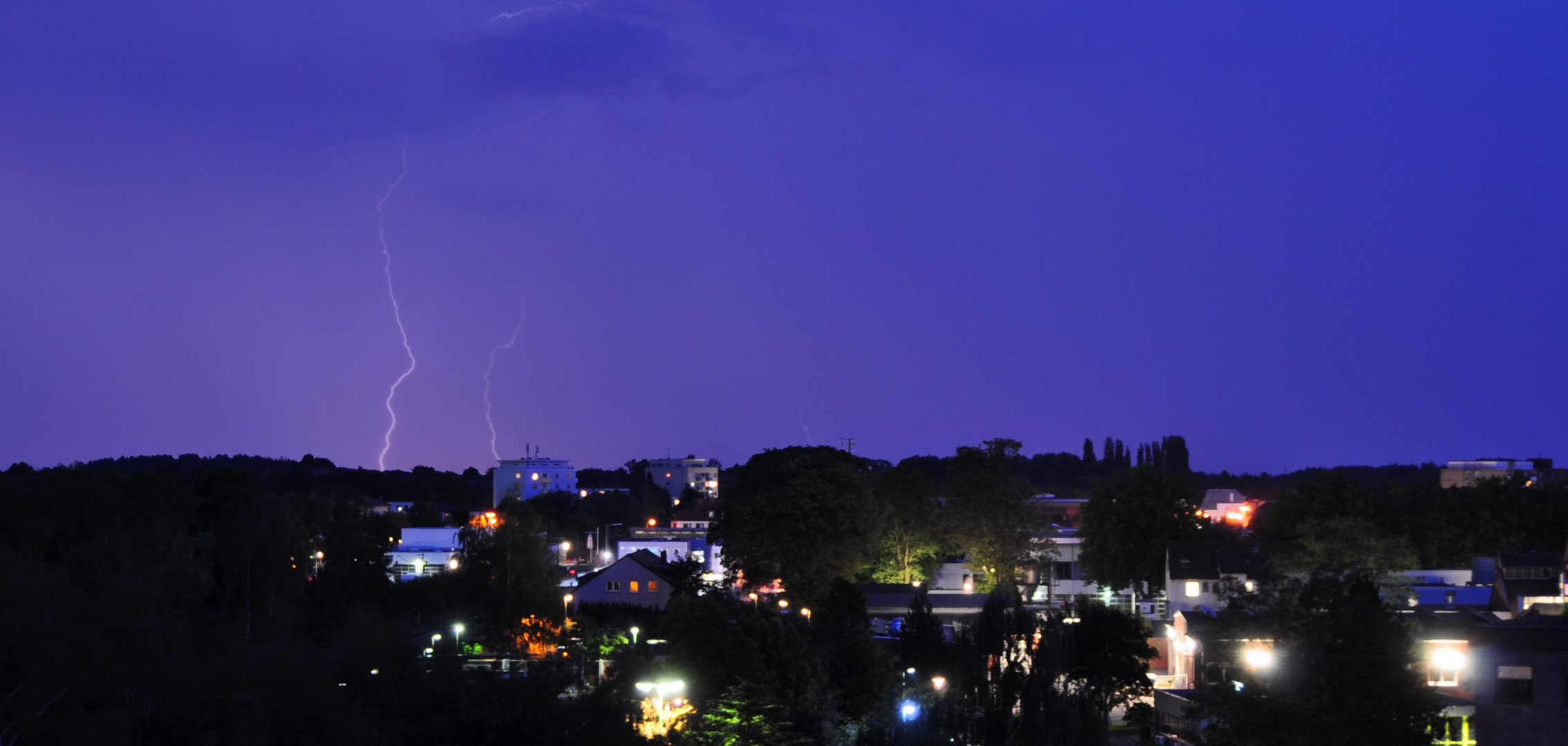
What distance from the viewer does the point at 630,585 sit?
44.0 m

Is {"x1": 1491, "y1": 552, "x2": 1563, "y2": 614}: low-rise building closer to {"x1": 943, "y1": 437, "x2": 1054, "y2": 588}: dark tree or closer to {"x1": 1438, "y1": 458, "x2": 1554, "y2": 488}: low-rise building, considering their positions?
{"x1": 943, "y1": 437, "x2": 1054, "y2": 588}: dark tree

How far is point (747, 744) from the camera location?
2019 centimetres

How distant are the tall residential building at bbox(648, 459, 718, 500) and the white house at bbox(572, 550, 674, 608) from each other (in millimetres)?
95363

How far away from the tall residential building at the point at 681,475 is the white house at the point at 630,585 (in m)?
95.4

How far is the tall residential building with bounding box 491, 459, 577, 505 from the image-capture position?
115 meters

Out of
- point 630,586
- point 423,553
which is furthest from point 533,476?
point 630,586

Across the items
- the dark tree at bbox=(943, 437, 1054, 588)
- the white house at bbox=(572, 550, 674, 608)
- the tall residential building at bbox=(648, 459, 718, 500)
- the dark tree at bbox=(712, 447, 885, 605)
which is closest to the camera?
the dark tree at bbox=(712, 447, 885, 605)

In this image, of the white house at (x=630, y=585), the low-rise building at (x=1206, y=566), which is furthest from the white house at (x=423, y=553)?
the low-rise building at (x=1206, y=566)

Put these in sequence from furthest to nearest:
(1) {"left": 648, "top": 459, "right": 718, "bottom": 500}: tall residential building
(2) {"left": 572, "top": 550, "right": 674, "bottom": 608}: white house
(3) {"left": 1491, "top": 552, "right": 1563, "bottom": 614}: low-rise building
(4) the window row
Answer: (1) {"left": 648, "top": 459, "right": 718, "bottom": 500}: tall residential building
(4) the window row
(2) {"left": 572, "top": 550, "right": 674, "bottom": 608}: white house
(3) {"left": 1491, "top": 552, "right": 1563, "bottom": 614}: low-rise building

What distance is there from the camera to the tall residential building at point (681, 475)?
142 m

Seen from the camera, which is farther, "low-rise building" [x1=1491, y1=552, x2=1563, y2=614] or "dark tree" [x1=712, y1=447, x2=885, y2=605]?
"dark tree" [x1=712, y1=447, x2=885, y2=605]

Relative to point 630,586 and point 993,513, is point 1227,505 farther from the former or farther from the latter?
point 630,586

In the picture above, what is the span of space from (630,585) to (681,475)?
99654 mm

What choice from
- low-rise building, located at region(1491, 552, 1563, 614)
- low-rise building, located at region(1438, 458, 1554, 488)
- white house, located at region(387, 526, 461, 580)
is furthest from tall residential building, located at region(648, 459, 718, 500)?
low-rise building, located at region(1491, 552, 1563, 614)
